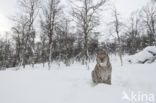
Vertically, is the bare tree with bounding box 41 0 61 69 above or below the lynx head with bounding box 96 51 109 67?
above

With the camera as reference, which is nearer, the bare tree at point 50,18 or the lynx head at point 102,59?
the lynx head at point 102,59

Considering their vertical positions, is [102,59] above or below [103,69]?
above

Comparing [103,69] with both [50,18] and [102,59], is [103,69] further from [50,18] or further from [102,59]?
[50,18]

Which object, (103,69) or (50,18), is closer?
(103,69)

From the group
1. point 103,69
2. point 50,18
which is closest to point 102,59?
point 103,69

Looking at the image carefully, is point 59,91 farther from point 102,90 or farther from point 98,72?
point 98,72

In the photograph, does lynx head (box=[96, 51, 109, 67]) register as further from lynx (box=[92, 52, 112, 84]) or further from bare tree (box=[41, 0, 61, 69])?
bare tree (box=[41, 0, 61, 69])

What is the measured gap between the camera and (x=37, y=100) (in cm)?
234

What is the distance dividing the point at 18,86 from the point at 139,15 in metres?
26.3

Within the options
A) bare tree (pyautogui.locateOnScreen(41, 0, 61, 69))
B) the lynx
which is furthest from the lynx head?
bare tree (pyautogui.locateOnScreen(41, 0, 61, 69))

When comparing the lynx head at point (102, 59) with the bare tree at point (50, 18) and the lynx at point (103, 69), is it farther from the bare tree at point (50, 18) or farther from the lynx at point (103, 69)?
the bare tree at point (50, 18)

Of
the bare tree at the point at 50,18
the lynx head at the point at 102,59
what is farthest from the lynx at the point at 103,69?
the bare tree at the point at 50,18

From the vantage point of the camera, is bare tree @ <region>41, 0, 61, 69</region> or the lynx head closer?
the lynx head

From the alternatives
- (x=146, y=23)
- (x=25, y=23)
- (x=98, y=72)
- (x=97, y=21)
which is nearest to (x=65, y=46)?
(x=25, y=23)
